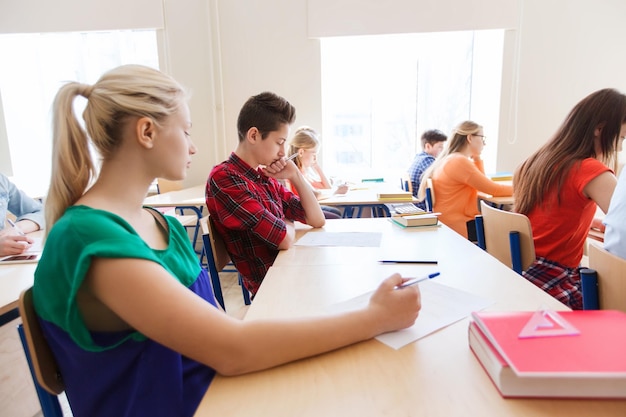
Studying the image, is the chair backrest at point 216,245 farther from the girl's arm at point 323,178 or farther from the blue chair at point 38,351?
the girl's arm at point 323,178

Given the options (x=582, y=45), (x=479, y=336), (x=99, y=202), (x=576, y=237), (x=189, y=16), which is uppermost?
(x=189, y=16)

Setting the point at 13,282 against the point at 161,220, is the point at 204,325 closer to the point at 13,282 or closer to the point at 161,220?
the point at 161,220

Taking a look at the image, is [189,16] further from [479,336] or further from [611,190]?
[479,336]

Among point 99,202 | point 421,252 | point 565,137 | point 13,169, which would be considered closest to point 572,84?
point 565,137

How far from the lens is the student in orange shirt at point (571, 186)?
4.87 feet

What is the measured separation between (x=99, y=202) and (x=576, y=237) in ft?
5.75

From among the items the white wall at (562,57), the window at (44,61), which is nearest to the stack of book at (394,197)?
the white wall at (562,57)

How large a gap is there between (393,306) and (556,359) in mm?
280

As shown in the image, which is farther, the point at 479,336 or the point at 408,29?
the point at 408,29

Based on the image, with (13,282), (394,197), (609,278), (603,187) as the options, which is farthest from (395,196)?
(13,282)

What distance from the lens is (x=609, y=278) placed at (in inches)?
39.8

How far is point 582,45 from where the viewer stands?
12.9ft

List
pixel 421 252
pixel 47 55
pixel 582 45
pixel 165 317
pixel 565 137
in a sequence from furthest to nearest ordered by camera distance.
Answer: pixel 47 55 < pixel 582 45 < pixel 565 137 < pixel 421 252 < pixel 165 317

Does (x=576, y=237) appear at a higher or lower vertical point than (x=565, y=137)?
lower
